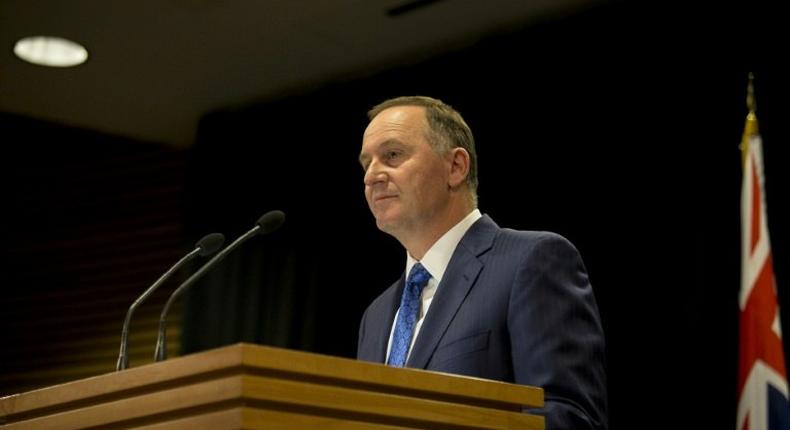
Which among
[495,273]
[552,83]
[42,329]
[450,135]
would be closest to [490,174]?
[552,83]

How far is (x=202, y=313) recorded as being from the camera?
21.2 feet

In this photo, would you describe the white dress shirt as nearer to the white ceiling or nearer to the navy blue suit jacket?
the navy blue suit jacket

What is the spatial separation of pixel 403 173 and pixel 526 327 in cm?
64

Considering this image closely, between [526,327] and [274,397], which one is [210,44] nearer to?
[526,327]

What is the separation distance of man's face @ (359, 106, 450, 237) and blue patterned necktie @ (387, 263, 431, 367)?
5.2 inches

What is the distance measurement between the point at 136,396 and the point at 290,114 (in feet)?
15.1

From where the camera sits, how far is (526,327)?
246 centimetres

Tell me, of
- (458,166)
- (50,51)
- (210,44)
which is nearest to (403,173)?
(458,166)

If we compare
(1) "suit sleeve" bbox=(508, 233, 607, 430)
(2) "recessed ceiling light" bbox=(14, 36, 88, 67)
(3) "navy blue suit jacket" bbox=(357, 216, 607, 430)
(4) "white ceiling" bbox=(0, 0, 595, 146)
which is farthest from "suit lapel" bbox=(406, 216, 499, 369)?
(2) "recessed ceiling light" bbox=(14, 36, 88, 67)

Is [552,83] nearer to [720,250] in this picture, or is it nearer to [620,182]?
[620,182]

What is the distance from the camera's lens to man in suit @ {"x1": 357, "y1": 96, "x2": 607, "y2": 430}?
95.2 inches

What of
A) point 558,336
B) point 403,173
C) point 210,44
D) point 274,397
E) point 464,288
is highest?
point 210,44

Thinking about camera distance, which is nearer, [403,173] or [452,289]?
[452,289]

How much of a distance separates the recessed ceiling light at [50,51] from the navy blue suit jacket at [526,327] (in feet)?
12.7
